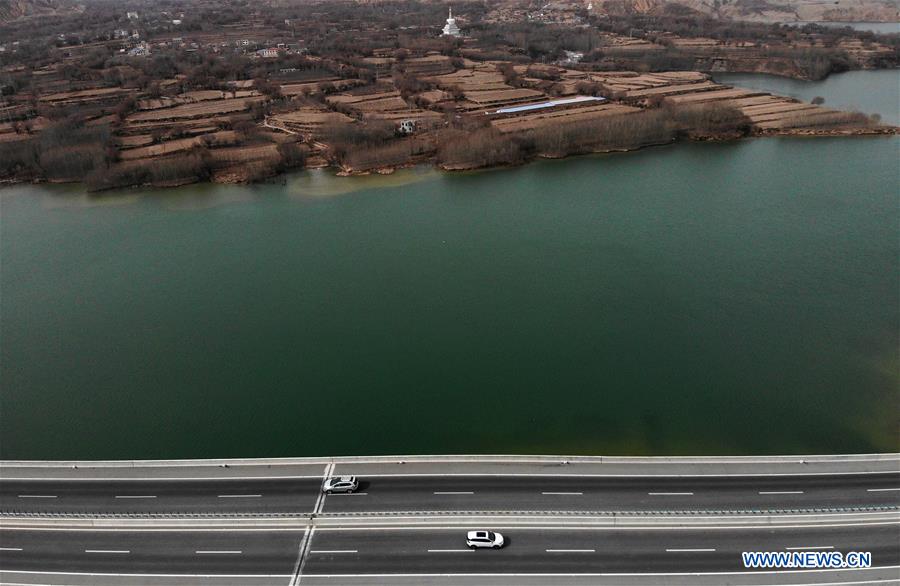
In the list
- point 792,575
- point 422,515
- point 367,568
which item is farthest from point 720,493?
point 367,568

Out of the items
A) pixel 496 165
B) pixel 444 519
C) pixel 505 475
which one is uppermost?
pixel 496 165

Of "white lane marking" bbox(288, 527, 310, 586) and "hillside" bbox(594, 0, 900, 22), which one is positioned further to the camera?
"hillside" bbox(594, 0, 900, 22)

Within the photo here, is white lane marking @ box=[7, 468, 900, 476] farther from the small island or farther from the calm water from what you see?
the calm water

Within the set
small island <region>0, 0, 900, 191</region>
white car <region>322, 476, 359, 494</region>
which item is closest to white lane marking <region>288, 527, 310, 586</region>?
white car <region>322, 476, 359, 494</region>

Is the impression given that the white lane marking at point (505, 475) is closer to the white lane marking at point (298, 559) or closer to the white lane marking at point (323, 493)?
the white lane marking at point (323, 493)

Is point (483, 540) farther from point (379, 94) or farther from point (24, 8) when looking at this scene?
point (24, 8)

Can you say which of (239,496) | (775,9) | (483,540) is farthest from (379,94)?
(775,9)
